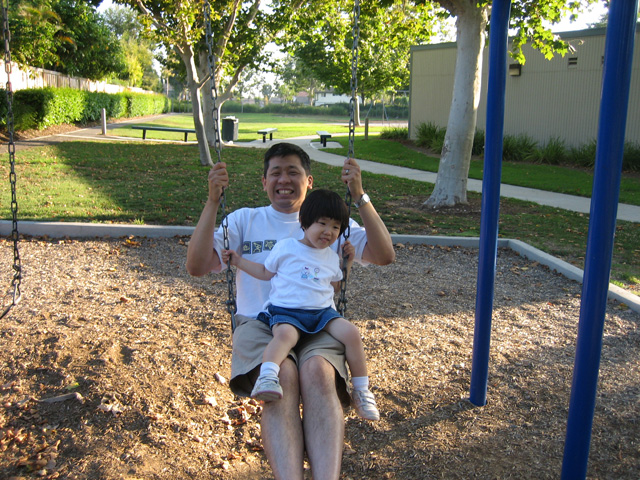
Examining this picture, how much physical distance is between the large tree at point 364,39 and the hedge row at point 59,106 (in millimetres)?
8242

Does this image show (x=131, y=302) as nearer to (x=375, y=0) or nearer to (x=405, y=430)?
(x=405, y=430)

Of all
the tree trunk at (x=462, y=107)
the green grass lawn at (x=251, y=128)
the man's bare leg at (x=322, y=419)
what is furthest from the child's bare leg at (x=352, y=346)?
the green grass lawn at (x=251, y=128)

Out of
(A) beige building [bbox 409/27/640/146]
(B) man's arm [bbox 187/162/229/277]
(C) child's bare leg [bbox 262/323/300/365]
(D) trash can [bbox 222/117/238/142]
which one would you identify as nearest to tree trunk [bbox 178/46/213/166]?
(A) beige building [bbox 409/27/640/146]

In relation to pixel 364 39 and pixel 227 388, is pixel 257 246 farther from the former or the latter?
pixel 364 39

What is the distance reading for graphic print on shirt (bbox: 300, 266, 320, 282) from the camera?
8.32 feet

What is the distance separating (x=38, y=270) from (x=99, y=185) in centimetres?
456

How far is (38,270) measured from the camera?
530 cm

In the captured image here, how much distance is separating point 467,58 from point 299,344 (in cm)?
652

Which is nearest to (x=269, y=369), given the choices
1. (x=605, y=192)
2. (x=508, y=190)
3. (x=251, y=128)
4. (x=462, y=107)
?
(x=605, y=192)

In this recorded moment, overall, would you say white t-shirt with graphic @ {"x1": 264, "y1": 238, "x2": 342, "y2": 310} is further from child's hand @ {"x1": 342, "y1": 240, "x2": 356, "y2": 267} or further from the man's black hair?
the man's black hair

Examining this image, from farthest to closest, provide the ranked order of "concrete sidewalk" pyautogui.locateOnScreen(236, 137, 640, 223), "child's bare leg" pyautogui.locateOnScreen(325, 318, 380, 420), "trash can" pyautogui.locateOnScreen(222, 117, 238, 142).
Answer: "trash can" pyautogui.locateOnScreen(222, 117, 238, 142) → "concrete sidewalk" pyautogui.locateOnScreen(236, 137, 640, 223) → "child's bare leg" pyautogui.locateOnScreen(325, 318, 380, 420)

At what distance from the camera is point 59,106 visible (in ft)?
70.4

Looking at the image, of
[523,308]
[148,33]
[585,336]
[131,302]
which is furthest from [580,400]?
[148,33]

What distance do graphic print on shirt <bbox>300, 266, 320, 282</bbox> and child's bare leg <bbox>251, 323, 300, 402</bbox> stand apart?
9.3 inches
